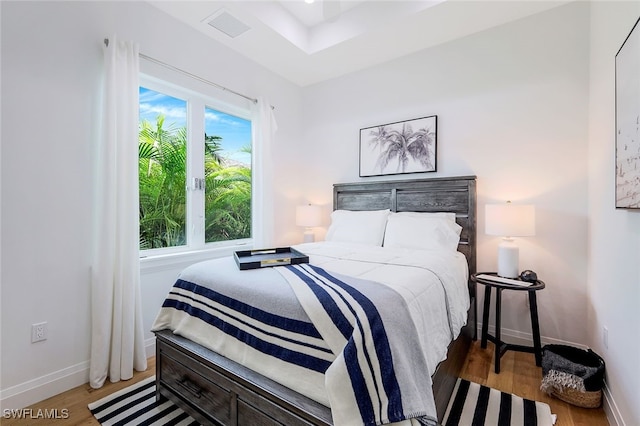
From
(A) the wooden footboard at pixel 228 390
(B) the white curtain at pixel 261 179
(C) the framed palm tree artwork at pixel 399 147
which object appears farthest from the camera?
(B) the white curtain at pixel 261 179

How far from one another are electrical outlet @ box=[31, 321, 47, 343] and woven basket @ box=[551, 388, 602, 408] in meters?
3.25

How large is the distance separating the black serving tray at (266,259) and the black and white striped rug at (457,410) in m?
0.91

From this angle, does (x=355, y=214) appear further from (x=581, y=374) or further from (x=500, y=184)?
(x=581, y=374)

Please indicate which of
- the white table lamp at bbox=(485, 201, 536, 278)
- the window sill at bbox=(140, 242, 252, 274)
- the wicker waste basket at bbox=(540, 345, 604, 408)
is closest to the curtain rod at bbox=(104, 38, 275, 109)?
the window sill at bbox=(140, 242, 252, 274)

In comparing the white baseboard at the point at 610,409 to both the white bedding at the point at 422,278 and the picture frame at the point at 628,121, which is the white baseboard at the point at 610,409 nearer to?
the white bedding at the point at 422,278

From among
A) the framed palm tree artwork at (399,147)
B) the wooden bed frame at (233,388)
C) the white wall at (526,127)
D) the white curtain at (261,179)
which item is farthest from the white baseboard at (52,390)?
the framed palm tree artwork at (399,147)

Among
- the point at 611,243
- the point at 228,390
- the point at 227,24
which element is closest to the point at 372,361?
the point at 228,390

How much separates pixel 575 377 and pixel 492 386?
1.52 ft

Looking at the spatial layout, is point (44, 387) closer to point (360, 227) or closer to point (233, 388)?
point (233, 388)

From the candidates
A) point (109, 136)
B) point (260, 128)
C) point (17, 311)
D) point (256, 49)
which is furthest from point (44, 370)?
point (256, 49)

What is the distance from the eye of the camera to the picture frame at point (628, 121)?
1344 millimetres

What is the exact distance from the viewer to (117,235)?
6.95 feet

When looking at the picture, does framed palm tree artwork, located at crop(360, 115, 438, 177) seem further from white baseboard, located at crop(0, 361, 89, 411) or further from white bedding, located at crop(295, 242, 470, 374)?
white baseboard, located at crop(0, 361, 89, 411)

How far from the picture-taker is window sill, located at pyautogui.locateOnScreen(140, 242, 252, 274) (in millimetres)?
2410
